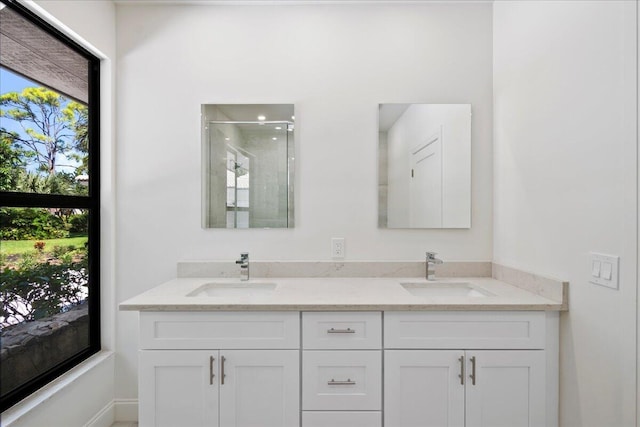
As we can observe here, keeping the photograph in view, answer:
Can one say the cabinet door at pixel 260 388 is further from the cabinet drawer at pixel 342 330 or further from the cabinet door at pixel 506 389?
the cabinet door at pixel 506 389

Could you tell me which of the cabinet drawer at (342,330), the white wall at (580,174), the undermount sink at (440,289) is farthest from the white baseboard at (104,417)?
the white wall at (580,174)

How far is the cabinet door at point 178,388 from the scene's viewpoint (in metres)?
1.49

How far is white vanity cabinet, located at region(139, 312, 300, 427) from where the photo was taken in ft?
4.89

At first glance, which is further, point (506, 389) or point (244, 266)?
point (244, 266)

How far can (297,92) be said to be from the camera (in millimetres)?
2059

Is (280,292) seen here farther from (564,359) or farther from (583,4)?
(583,4)

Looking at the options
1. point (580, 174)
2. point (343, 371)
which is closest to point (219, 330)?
point (343, 371)

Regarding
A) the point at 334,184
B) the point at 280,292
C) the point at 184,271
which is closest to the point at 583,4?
the point at 334,184

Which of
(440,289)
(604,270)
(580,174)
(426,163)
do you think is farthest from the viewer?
(426,163)

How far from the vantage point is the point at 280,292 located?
170 centimetres

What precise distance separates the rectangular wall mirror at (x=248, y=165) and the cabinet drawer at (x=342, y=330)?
2.35 ft

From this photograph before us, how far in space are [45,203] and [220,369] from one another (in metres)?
1.17

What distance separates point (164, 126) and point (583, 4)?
84.3 inches

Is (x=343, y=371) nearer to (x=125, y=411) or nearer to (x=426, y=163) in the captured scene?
(x=426, y=163)
